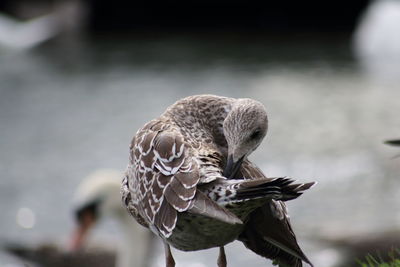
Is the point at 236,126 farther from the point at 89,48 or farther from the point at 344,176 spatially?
the point at 89,48

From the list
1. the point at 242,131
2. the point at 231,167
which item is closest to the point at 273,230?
the point at 231,167

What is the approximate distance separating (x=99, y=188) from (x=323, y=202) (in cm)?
487

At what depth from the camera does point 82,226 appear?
1211cm

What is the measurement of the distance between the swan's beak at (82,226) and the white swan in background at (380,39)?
1420 centimetres

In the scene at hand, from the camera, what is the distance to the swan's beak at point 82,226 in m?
11.9

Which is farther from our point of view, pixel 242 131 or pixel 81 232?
pixel 81 232

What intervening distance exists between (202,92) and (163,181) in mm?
16890

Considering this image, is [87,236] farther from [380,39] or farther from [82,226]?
[380,39]

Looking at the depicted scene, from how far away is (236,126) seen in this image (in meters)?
5.04

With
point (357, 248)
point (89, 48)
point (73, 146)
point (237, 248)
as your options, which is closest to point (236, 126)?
point (357, 248)

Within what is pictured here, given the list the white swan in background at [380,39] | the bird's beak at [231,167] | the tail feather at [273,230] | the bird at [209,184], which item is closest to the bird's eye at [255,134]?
the bird at [209,184]

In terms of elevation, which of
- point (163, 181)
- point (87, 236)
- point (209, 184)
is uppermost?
point (87, 236)

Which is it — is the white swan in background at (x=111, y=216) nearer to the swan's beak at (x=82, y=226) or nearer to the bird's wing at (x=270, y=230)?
the swan's beak at (x=82, y=226)

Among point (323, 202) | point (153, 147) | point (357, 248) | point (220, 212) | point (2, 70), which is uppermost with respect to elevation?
point (2, 70)
